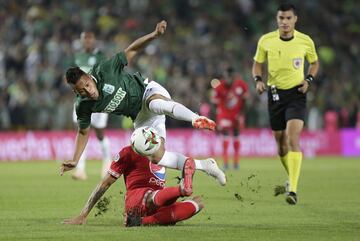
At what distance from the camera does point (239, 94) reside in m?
23.6

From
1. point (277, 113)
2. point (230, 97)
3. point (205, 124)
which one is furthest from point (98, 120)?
point (205, 124)

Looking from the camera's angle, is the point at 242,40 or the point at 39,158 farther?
the point at 242,40

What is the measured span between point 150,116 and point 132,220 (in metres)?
1.54

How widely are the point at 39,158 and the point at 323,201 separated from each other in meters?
16.3

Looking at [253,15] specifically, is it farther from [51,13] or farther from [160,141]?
[160,141]

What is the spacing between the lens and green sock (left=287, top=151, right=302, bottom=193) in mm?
12992

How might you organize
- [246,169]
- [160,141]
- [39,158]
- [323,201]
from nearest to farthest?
[160,141], [323,201], [246,169], [39,158]

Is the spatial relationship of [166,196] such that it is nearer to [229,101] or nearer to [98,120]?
[98,120]

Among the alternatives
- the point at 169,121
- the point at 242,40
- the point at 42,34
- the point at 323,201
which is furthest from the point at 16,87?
the point at 323,201

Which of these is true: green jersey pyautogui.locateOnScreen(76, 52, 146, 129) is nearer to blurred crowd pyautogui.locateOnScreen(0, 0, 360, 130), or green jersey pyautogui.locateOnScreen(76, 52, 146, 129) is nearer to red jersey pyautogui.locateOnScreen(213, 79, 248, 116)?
red jersey pyautogui.locateOnScreen(213, 79, 248, 116)

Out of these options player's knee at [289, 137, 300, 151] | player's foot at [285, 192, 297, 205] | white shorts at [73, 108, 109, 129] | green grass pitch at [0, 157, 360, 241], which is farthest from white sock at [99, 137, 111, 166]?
player's foot at [285, 192, 297, 205]

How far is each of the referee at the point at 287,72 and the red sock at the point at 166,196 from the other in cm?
374

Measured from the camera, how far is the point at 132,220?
1012 cm

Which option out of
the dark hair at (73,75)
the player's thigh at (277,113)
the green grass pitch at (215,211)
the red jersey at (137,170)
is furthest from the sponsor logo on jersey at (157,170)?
the player's thigh at (277,113)
